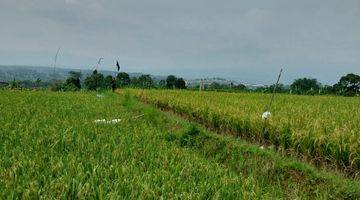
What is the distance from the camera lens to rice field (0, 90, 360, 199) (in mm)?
4023

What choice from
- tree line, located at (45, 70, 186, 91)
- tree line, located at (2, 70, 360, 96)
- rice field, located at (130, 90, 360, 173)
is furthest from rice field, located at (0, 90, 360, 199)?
tree line, located at (45, 70, 186, 91)

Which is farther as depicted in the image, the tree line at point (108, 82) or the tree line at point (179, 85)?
the tree line at point (108, 82)

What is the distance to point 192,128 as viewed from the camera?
8602 mm

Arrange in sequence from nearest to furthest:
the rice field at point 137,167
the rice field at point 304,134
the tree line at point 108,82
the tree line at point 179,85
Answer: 1. the rice field at point 137,167
2. the rice field at point 304,134
3. the tree line at point 179,85
4. the tree line at point 108,82

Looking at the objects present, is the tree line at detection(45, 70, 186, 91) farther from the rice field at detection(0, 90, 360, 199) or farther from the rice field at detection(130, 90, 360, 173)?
the rice field at detection(0, 90, 360, 199)

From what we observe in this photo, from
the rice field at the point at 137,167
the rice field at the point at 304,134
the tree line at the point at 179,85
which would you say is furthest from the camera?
the tree line at the point at 179,85

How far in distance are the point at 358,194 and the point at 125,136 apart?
11.2ft

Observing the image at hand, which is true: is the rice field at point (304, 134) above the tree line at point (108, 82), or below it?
above

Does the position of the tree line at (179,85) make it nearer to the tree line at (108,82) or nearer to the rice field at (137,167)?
the tree line at (108,82)

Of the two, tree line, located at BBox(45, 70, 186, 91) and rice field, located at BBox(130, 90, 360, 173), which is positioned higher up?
rice field, located at BBox(130, 90, 360, 173)

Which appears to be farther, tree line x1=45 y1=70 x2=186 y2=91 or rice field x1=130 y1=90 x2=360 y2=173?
tree line x1=45 y1=70 x2=186 y2=91

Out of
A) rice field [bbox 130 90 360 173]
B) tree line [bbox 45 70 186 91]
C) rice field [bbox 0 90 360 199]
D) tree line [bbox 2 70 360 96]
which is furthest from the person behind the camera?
tree line [bbox 45 70 186 91]

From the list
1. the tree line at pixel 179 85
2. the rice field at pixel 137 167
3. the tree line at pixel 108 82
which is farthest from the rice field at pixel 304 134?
the tree line at pixel 108 82

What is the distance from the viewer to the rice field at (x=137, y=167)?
402 centimetres
